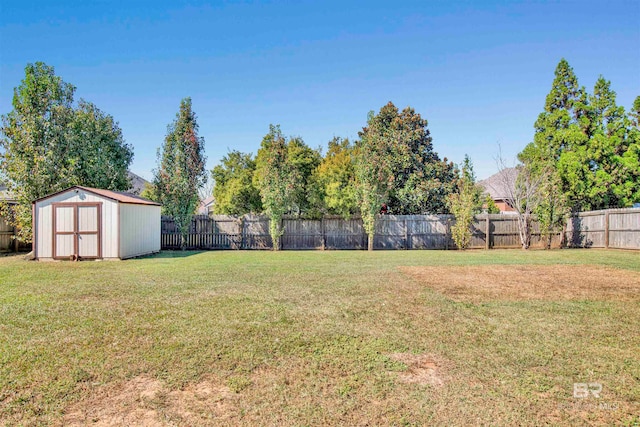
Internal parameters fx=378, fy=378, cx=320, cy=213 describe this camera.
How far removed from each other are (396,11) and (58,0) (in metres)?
10.1

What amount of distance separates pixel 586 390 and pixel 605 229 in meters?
16.1

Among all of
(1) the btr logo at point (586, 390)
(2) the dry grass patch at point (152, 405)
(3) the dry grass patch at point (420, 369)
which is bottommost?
(2) the dry grass patch at point (152, 405)

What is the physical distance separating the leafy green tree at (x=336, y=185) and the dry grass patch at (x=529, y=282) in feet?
24.2

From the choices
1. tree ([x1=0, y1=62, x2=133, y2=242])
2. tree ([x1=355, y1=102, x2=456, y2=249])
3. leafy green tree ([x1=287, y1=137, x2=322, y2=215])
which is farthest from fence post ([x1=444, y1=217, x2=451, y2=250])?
tree ([x1=0, y1=62, x2=133, y2=242])

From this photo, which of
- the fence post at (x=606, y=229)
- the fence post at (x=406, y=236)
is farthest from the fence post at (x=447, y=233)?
the fence post at (x=606, y=229)

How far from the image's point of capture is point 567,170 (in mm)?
18656

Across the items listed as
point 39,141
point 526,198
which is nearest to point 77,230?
point 39,141

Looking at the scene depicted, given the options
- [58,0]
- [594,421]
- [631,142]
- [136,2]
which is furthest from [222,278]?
[631,142]

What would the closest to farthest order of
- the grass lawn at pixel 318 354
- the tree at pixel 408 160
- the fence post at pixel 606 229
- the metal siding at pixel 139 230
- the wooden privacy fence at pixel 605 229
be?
the grass lawn at pixel 318 354, the metal siding at pixel 139 230, the wooden privacy fence at pixel 605 229, the fence post at pixel 606 229, the tree at pixel 408 160

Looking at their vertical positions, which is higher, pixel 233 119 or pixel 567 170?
pixel 233 119

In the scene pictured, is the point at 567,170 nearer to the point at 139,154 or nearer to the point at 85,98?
the point at 139,154

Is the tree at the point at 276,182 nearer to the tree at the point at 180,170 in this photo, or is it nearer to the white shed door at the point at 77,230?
the tree at the point at 180,170

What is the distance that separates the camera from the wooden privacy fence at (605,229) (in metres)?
14.7

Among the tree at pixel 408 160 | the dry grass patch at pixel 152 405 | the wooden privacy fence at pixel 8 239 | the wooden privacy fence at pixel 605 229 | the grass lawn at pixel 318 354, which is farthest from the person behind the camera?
the tree at pixel 408 160
